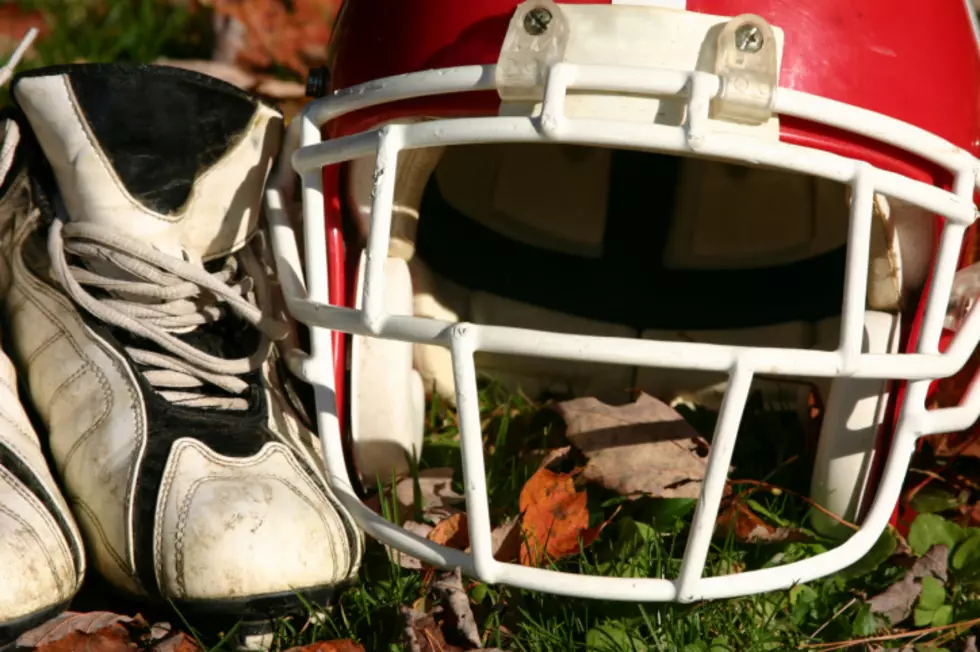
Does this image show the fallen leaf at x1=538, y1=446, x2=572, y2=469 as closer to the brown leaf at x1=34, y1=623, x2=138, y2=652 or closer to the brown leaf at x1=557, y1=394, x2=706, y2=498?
the brown leaf at x1=557, y1=394, x2=706, y2=498

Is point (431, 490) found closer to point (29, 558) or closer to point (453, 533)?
point (453, 533)

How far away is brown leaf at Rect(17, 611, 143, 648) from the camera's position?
116cm

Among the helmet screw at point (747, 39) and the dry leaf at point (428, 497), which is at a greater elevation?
the helmet screw at point (747, 39)

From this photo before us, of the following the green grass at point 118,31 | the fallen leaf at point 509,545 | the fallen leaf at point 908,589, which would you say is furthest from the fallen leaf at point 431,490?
the green grass at point 118,31

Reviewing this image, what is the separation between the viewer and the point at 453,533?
1.32 meters

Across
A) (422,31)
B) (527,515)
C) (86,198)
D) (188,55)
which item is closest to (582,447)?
(527,515)

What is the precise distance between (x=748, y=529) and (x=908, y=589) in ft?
0.58

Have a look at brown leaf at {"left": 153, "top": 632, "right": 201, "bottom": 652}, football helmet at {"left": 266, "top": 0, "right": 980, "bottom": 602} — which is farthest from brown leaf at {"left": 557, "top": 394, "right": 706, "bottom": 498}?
brown leaf at {"left": 153, "top": 632, "right": 201, "bottom": 652}

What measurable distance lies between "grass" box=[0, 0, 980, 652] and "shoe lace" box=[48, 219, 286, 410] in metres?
0.26

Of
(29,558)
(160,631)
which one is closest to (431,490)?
(160,631)

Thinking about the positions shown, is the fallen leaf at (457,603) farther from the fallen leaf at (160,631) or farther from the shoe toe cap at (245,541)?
the fallen leaf at (160,631)

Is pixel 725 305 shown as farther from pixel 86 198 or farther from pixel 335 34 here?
pixel 86 198

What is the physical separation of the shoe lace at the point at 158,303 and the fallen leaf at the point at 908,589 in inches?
28.7

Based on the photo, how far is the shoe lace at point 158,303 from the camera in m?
1.36
